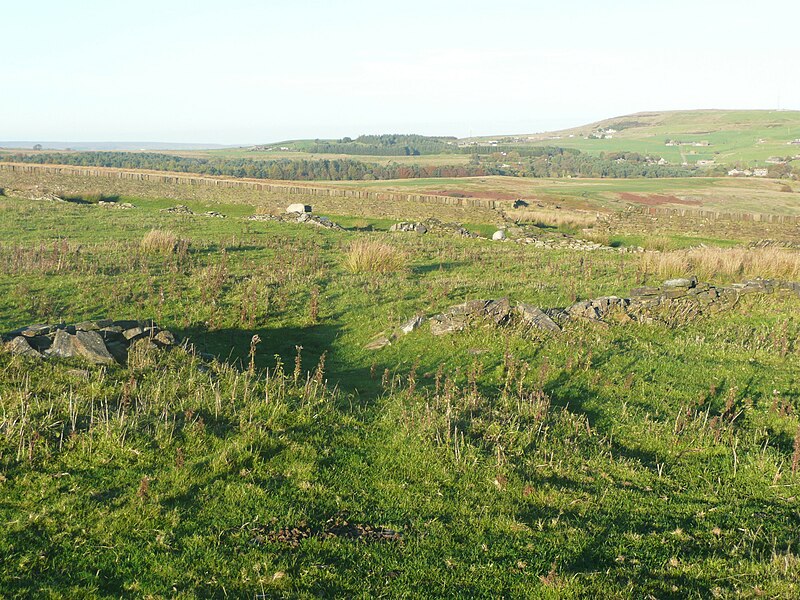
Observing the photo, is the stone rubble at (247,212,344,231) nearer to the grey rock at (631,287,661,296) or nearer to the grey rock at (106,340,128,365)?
the grey rock at (631,287,661,296)

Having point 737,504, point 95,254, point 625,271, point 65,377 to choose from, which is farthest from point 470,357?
point 95,254

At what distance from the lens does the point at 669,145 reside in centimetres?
15888

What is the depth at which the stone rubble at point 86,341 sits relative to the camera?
9484mm

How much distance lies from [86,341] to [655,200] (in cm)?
5511

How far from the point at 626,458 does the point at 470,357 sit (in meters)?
4.55

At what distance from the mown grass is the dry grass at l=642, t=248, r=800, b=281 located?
6.28 m

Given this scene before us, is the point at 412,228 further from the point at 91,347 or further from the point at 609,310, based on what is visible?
the point at 91,347

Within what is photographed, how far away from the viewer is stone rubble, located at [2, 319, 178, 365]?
9.48 metres

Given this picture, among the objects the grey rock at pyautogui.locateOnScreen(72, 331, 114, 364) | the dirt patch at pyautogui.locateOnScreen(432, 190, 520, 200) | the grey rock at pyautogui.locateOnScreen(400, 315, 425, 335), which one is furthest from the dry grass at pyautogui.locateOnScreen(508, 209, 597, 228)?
the grey rock at pyautogui.locateOnScreen(72, 331, 114, 364)

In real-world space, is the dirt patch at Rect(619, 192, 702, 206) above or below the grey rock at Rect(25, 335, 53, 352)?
below

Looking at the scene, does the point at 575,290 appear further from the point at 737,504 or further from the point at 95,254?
the point at 95,254

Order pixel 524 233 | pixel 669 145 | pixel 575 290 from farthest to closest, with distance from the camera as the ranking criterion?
pixel 669 145 < pixel 524 233 < pixel 575 290

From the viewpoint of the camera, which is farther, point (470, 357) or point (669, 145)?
point (669, 145)

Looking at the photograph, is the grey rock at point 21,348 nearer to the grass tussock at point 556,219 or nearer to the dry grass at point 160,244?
the dry grass at point 160,244
